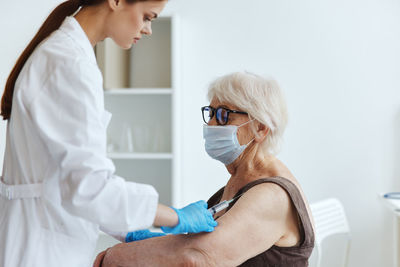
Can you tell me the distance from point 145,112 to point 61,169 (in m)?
2.14

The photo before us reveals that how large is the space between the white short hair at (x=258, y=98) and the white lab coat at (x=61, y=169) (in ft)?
1.80

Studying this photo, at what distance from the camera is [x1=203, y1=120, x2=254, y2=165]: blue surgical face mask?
1.45 meters

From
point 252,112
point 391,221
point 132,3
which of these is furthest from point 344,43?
point 132,3

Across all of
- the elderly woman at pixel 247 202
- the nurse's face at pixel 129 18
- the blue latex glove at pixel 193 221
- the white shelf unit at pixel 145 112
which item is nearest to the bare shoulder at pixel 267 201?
the elderly woman at pixel 247 202

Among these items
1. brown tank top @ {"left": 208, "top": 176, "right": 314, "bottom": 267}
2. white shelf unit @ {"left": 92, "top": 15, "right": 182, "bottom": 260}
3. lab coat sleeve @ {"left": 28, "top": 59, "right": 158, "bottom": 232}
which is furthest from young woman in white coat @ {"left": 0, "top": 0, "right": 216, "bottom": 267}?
white shelf unit @ {"left": 92, "top": 15, "right": 182, "bottom": 260}

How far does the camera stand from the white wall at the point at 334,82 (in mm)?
2801

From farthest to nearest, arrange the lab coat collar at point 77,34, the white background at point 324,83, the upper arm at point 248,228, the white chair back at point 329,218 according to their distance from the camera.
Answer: the white background at point 324,83 → the white chair back at point 329,218 → the upper arm at point 248,228 → the lab coat collar at point 77,34

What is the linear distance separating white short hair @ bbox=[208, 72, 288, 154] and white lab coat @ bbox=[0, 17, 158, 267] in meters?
0.55

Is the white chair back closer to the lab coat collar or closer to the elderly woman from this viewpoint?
the elderly woman

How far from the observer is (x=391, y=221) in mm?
2785

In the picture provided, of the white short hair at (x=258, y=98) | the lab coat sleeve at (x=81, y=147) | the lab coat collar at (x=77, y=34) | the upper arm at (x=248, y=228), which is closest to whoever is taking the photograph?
the lab coat sleeve at (x=81, y=147)

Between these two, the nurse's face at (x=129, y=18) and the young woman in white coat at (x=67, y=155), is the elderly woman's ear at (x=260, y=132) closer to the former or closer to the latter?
the young woman in white coat at (x=67, y=155)

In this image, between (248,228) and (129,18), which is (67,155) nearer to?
(129,18)

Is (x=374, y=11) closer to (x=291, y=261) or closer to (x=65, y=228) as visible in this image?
(x=291, y=261)
